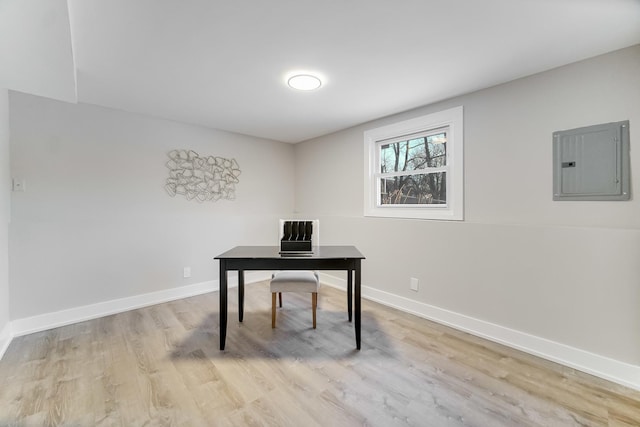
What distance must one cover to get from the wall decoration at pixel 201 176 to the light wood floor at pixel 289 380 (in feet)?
5.31

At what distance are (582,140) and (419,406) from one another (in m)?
2.15

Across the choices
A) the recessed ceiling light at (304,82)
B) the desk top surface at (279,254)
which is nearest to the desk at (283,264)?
the desk top surface at (279,254)

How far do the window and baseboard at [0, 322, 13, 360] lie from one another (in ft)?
11.7

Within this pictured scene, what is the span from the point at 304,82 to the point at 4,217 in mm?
2751

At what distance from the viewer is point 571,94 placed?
1.97m

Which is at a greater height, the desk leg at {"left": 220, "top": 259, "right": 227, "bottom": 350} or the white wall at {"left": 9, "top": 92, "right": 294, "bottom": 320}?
the white wall at {"left": 9, "top": 92, "right": 294, "bottom": 320}

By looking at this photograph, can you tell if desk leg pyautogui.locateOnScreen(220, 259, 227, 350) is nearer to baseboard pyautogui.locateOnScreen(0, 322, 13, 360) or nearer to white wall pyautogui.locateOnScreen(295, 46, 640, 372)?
baseboard pyautogui.locateOnScreen(0, 322, 13, 360)

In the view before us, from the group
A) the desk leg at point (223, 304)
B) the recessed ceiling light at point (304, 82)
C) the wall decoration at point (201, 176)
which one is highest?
the recessed ceiling light at point (304, 82)

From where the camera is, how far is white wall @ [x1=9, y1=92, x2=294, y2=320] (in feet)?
8.08

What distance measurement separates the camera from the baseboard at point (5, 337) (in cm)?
211

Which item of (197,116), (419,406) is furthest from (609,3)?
(197,116)

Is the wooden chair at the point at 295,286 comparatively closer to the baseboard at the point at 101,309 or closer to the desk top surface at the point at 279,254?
the desk top surface at the point at 279,254

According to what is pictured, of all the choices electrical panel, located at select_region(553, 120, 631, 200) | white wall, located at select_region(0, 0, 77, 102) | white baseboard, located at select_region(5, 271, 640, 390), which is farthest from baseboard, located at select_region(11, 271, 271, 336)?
electrical panel, located at select_region(553, 120, 631, 200)

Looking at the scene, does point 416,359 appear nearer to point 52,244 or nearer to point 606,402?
point 606,402
